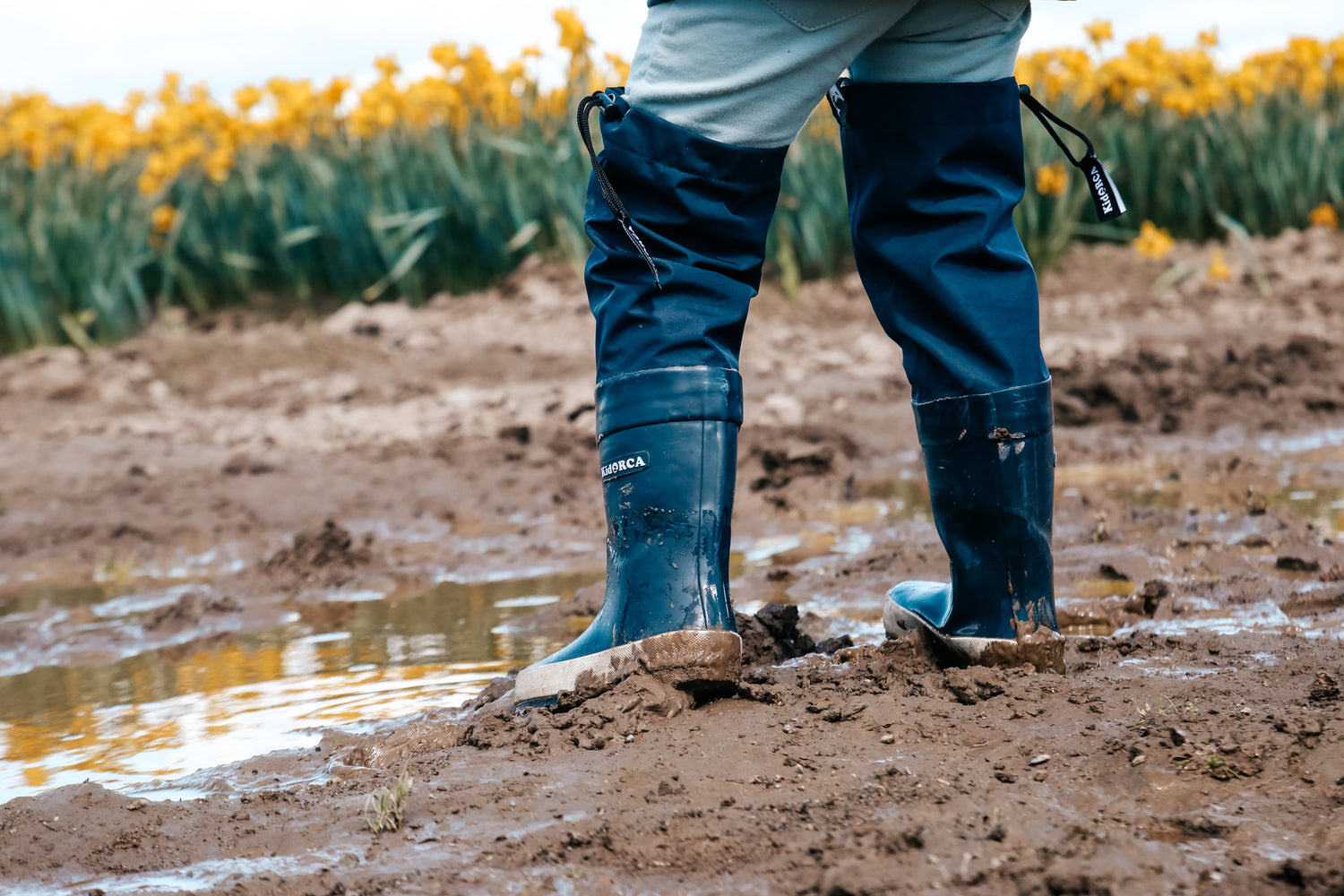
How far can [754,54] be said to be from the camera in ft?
4.87

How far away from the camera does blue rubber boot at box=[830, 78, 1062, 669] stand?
1.64 metres

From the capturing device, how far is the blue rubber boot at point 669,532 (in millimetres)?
1544

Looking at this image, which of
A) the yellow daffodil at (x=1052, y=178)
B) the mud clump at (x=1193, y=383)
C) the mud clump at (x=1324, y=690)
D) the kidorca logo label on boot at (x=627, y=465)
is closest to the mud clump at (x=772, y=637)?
the kidorca logo label on boot at (x=627, y=465)

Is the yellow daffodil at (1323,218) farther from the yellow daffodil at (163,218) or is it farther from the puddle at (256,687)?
the yellow daffodil at (163,218)

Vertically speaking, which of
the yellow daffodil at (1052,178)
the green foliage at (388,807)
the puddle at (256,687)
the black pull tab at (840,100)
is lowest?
the puddle at (256,687)

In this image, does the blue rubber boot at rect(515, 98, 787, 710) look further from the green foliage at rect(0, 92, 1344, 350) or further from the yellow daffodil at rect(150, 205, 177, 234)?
the yellow daffodil at rect(150, 205, 177, 234)

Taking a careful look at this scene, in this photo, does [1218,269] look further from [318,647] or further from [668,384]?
[668,384]

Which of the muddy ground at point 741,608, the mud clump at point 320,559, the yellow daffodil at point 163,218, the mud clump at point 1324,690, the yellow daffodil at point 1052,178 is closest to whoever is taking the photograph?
the muddy ground at point 741,608

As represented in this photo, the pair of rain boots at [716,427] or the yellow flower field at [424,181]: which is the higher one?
the yellow flower field at [424,181]

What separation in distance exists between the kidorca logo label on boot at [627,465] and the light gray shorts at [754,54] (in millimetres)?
401

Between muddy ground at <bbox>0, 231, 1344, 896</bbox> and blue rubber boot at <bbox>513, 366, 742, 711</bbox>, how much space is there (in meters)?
0.07

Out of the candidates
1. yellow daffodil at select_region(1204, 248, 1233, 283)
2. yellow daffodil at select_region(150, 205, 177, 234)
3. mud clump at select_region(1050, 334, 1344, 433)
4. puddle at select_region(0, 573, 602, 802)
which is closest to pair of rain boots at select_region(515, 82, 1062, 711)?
puddle at select_region(0, 573, 602, 802)

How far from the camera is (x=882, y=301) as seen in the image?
5.67ft

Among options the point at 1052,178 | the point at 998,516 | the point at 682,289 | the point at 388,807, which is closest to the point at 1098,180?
the point at 998,516
